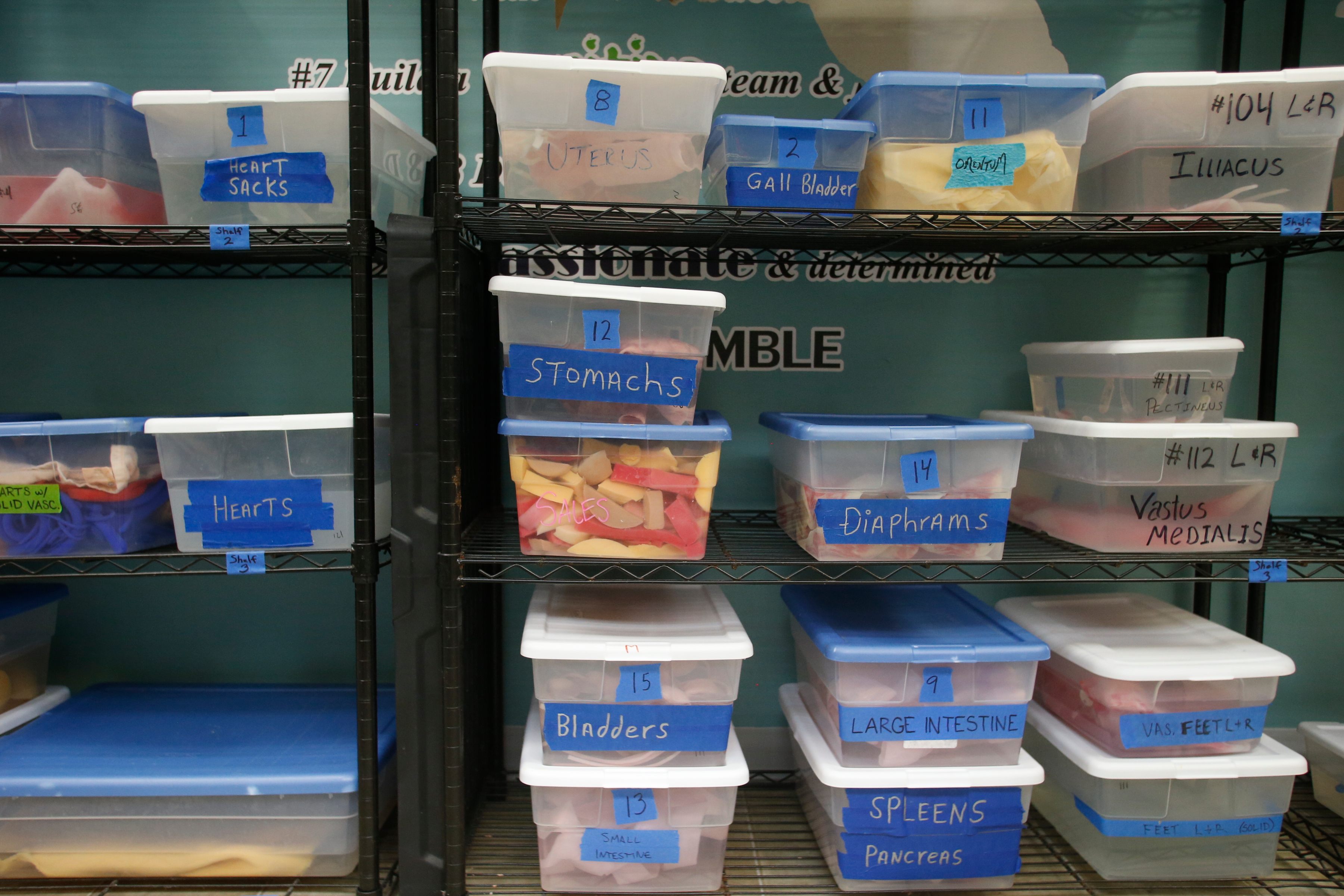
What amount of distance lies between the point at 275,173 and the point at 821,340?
119 cm

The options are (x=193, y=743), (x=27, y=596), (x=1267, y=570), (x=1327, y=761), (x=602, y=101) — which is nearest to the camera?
(x=602, y=101)

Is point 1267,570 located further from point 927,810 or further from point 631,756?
point 631,756

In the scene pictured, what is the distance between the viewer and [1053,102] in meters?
1.42

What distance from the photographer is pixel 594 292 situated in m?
1.35

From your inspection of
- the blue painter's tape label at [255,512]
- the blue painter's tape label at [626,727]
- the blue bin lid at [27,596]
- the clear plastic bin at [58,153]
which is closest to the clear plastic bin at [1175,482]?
the blue painter's tape label at [626,727]

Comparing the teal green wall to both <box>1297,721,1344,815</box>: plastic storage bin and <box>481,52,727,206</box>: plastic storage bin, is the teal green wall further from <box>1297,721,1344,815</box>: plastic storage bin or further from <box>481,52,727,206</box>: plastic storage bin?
<box>481,52,727,206</box>: plastic storage bin

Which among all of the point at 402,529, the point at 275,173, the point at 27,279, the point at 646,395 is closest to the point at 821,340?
the point at 646,395

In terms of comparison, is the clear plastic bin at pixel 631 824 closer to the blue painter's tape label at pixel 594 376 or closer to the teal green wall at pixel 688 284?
the teal green wall at pixel 688 284

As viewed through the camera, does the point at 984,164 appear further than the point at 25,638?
No

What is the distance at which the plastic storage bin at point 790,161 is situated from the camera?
56.6 inches

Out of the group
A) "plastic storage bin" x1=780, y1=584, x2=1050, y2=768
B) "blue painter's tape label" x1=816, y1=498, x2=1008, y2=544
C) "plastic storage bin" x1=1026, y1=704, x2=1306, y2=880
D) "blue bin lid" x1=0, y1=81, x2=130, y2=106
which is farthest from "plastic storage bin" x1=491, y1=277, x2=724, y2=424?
"plastic storage bin" x1=1026, y1=704, x2=1306, y2=880

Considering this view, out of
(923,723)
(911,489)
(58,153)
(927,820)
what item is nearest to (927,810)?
(927,820)

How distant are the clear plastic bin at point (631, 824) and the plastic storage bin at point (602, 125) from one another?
1.00 m

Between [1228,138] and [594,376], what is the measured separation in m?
1.24
